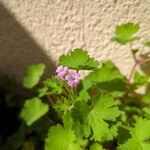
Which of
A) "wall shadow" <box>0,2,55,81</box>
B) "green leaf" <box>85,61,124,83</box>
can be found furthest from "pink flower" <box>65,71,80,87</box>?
"wall shadow" <box>0,2,55,81</box>

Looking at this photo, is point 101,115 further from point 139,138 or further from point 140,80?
point 140,80

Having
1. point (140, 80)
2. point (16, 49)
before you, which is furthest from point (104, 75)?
point (16, 49)

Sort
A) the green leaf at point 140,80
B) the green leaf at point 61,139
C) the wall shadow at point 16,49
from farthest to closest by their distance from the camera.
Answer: the wall shadow at point 16,49, the green leaf at point 140,80, the green leaf at point 61,139

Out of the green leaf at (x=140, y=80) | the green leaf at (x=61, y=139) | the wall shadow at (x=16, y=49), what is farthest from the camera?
the wall shadow at (x=16, y=49)

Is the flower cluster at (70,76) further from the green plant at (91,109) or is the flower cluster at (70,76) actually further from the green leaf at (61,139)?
the green leaf at (61,139)

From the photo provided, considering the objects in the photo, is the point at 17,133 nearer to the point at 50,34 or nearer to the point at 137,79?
the point at 50,34

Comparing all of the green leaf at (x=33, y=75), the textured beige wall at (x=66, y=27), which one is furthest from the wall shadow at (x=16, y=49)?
the green leaf at (x=33, y=75)
